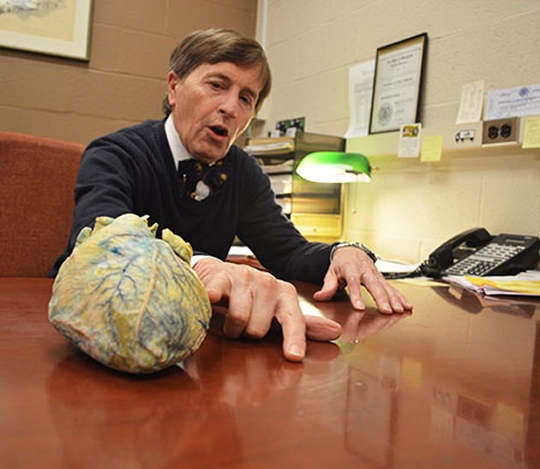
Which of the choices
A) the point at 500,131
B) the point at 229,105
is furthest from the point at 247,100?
the point at 500,131

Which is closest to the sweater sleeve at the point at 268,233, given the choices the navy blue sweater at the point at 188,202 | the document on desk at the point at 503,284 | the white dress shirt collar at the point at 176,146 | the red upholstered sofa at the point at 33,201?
the navy blue sweater at the point at 188,202

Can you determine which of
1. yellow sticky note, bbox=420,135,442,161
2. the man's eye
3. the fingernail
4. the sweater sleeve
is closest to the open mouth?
the man's eye

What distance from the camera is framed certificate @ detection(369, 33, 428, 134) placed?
6.11 feet

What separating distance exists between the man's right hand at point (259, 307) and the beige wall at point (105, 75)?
6.90ft

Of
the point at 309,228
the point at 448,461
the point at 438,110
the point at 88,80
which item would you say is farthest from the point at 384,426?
the point at 88,80

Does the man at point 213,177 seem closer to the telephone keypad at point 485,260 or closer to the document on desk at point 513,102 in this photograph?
the telephone keypad at point 485,260

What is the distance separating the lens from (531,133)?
1.45 meters

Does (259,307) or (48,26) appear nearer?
(259,307)

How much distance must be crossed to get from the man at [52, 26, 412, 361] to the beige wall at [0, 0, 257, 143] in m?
1.18

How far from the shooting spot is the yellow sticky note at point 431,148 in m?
1.71

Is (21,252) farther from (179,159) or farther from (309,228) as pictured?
(309,228)

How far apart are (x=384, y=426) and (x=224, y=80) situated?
1101 mm

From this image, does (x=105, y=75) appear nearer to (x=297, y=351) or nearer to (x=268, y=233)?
(x=268, y=233)

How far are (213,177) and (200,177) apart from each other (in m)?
0.05
